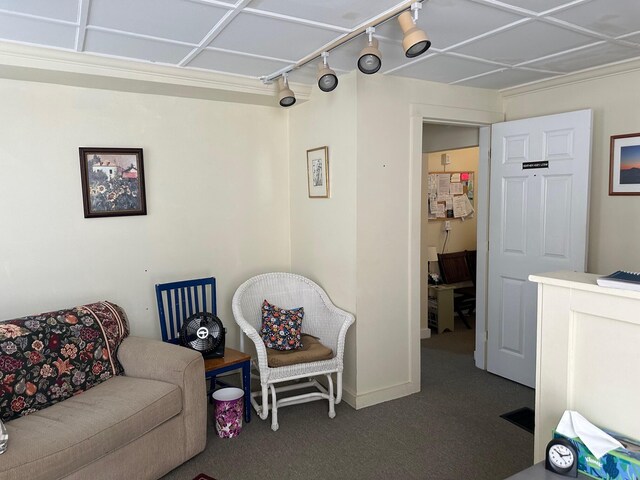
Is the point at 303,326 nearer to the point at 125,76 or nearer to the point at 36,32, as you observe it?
the point at 125,76

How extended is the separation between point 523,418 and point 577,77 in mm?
2468

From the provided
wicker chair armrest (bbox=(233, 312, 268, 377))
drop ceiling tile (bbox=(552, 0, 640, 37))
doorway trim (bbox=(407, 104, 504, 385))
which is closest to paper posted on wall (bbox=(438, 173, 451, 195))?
doorway trim (bbox=(407, 104, 504, 385))

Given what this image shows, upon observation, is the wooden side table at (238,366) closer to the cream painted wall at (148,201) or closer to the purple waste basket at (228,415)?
the purple waste basket at (228,415)

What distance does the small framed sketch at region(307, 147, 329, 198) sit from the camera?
11.6 feet

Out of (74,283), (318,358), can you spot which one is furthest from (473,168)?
(74,283)

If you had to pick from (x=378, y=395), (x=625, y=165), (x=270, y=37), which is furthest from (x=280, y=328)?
(x=625, y=165)

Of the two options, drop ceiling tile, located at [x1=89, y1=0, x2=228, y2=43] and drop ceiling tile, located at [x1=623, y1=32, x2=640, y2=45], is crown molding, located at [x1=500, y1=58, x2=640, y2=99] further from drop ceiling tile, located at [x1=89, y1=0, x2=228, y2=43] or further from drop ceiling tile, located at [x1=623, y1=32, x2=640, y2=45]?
drop ceiling tile, located at [x1=89, y1=0, x2=228, y2=43]

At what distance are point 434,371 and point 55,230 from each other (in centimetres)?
320

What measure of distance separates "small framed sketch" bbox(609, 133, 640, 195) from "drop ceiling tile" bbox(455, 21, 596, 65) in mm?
829

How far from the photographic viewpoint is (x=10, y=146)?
9.86ft

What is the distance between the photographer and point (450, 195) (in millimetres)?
5941

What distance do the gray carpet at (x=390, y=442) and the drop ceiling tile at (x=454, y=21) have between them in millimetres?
2406

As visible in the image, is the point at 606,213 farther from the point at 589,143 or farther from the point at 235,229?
the point at 235,229

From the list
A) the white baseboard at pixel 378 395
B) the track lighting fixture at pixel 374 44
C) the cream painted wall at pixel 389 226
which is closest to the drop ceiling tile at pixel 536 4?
the track lighting fixture at pixel 374 44
